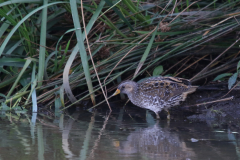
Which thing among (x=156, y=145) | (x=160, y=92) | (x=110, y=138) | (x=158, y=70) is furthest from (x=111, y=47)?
(x=156, y=145)

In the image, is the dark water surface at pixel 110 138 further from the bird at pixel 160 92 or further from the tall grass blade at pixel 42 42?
the tall grass blade at pixel 42 42

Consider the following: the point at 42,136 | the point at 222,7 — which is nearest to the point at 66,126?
the point at 42,136

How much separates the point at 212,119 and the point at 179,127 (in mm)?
719

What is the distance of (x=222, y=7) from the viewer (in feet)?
15.8

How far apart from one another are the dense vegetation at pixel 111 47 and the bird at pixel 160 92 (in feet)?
0.70

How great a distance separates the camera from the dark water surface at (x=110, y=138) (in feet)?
8.31

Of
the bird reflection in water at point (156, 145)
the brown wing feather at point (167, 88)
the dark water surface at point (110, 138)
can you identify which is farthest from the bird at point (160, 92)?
the bird reflection in water at point (156, 145)

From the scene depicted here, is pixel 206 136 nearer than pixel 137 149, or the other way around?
pixel 137 149

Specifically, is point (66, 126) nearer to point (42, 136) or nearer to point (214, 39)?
point (42, 136)

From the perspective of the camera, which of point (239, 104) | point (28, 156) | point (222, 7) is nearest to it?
point (28, 156)

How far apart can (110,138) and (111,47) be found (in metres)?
1.98

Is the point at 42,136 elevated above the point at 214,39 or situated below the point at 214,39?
below

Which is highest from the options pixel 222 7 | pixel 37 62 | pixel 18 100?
pixel 222 7

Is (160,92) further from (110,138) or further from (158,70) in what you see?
(110,138)
